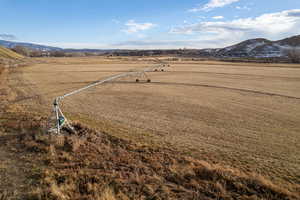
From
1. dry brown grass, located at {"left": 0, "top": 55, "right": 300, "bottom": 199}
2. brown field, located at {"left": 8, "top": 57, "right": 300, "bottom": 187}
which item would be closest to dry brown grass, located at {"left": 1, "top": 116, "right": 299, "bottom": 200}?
dry brown grass, located at {"left": 0, "top": 55, "right": 300, "bottom": 199}

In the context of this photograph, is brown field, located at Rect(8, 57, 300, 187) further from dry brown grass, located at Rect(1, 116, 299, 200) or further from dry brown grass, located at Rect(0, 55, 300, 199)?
dry brown grass, located at Rect(1, 116, 299, 200)

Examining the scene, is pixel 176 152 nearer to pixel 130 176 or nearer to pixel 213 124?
pixel 130 176

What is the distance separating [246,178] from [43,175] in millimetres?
7240

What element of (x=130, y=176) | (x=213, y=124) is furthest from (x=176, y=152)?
(x=213, y=124)

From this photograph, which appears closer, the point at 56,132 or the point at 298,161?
the point at 298,161

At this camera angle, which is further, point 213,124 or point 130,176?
point 213,124

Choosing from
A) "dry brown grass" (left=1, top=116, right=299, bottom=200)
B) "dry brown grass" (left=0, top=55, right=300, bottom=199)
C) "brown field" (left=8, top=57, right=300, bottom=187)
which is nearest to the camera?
"dry brown grass" (left=1, top=116, right=299, bottom=200)

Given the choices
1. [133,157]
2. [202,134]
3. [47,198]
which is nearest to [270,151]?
[202,134]

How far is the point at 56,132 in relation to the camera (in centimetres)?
895

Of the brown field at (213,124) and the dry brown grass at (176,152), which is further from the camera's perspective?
the brown field at (213,124)

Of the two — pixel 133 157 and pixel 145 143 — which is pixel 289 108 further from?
pixel 133 157

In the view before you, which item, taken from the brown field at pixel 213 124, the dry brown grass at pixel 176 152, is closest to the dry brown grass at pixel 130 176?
the dry brown grass at pixel 176 152

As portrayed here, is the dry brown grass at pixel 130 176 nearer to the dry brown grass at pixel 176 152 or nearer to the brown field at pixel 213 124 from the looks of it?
the dry brown grass at pixel 176 152

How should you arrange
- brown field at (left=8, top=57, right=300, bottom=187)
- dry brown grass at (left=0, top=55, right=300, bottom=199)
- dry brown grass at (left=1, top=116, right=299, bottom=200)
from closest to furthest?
dry brown grass at (left=1, top=116, right=299, bottom=200) < dry brown grass at (left=0, top=55, right=300, bottom=199) < brown field at (left=8, top=57, right=300, bottom=187)
